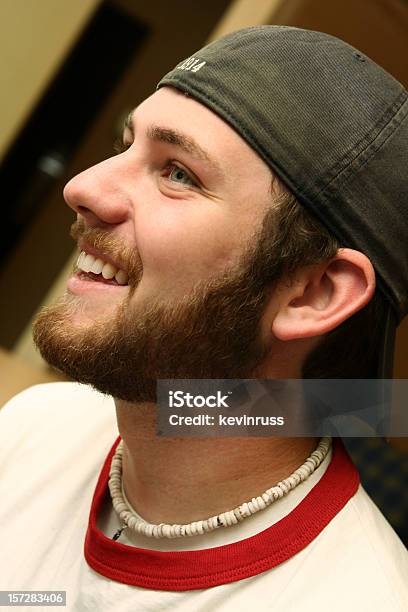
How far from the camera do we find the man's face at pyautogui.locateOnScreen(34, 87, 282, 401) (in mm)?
879

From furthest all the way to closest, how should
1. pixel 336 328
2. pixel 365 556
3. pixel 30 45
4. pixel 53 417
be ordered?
pixel 30 45, pixel 53 417, pixel 336 328, pixel 365 556

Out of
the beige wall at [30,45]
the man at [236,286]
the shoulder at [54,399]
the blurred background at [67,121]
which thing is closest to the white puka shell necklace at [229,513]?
the man at [236,286]

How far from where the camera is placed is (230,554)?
875 millimetres

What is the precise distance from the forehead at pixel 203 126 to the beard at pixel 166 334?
0.09 m

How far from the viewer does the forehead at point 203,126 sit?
Answer: 35.0 inches

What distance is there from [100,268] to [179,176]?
0.16m

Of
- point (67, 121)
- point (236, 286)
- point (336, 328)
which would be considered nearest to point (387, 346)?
point (336, 328)

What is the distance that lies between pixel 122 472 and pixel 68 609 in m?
0.20

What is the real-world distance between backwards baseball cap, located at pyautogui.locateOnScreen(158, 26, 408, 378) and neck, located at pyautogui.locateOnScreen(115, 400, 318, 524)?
A: 11.1 inches

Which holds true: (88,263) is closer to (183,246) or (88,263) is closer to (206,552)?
(183,246)

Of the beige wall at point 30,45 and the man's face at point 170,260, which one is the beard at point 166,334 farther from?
the beige wall at point 30,45

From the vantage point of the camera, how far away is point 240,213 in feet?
2.92

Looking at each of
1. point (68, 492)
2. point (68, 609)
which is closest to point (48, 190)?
point (68, 492)

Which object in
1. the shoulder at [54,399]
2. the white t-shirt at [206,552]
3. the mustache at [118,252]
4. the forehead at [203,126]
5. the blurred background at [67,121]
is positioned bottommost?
the blurred background at [67,121]
